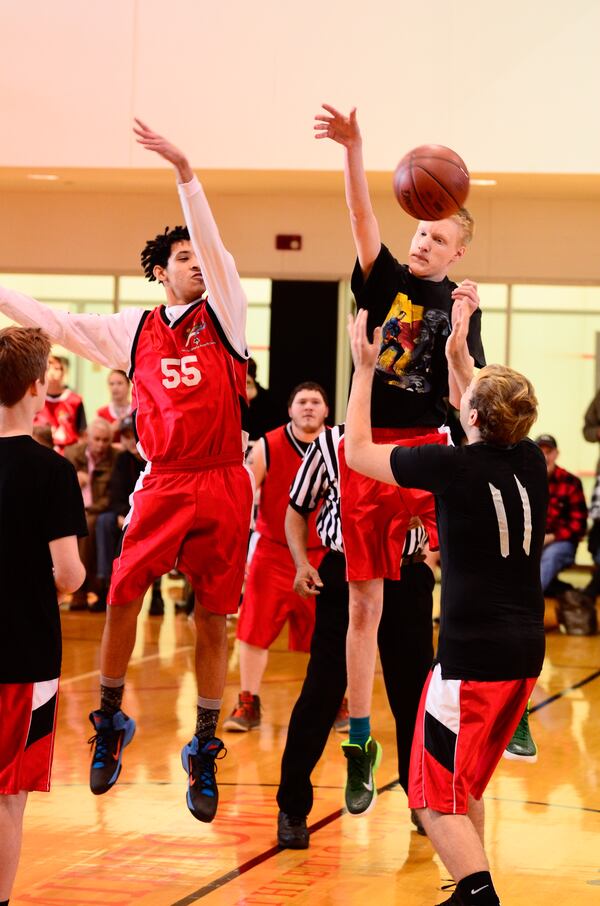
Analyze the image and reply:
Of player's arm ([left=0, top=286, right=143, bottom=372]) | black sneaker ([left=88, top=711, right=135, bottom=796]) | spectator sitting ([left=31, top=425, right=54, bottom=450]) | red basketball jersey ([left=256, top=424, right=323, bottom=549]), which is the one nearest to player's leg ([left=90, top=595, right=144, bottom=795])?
black sneaker ([left=88, top=711, right=135, bottom=796])

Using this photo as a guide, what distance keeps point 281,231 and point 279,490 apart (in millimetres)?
6516

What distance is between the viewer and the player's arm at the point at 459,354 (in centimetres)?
433

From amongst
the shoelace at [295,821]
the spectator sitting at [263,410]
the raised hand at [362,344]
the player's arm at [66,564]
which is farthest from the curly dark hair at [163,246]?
the spectator sitting at [263,410]

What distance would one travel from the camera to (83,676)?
8.48m

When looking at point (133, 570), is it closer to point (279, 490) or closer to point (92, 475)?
point (279, 490)

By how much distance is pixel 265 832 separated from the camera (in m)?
5.29

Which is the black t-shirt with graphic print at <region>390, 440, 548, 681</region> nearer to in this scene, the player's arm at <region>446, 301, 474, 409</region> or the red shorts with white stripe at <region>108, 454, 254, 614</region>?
the player's arm at <region>446, 301, 474, 409</region>

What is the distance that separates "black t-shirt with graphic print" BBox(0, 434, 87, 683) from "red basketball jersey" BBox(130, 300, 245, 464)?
0.97 meters

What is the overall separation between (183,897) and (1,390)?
1.93 m

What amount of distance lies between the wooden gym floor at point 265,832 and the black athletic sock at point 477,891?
99 centimetres

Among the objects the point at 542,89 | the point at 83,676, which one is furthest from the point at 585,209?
the point at 83,676

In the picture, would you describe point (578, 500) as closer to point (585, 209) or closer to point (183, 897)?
point (585, 209)

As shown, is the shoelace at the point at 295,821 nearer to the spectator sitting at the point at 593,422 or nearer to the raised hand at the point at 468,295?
the raised hand at the point at 468,295

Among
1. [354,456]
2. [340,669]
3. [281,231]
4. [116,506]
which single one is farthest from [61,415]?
[354,456]
